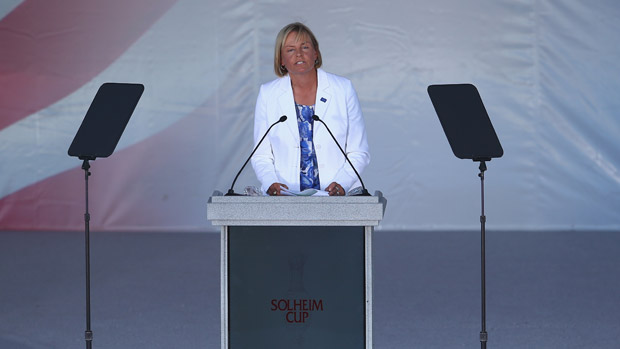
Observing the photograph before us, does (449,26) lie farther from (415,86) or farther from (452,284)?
(452,284)

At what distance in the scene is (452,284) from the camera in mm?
4707

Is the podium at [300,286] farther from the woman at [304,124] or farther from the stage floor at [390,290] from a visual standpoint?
the stage floor at [390,290]

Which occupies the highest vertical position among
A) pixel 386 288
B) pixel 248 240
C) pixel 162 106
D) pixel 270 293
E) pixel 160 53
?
pixel 160 53

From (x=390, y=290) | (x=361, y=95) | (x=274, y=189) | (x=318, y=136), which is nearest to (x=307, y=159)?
(x=318, y=136)

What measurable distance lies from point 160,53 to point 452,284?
3496 mm

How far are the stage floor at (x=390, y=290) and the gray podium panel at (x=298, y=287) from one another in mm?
753

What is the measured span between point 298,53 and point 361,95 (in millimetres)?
4109

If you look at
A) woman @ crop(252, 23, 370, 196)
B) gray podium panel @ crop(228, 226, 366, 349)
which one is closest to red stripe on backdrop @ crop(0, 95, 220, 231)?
woman @ crop(252, 23, 370, 196)

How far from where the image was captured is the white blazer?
113 inches

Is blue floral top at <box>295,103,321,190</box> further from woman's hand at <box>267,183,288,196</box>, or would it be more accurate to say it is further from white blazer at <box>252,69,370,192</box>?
woman's hand at <box>267,183,288,196</box>

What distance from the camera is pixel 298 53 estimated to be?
284 cm

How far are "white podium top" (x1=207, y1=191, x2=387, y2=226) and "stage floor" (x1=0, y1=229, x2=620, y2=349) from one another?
83 cm

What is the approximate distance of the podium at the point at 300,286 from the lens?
237 cm

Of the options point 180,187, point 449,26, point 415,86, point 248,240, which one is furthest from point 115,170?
point 248,240
